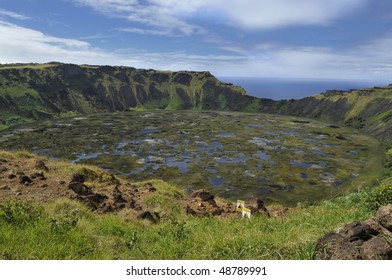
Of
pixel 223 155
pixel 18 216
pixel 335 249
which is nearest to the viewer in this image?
pixel 335 249

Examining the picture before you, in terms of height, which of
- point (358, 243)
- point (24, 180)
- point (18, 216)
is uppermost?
point (358, 243)

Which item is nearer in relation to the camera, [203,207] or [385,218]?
[385,218]

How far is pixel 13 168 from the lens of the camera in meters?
26.3

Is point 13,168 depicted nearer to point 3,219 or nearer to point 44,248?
point 3,219

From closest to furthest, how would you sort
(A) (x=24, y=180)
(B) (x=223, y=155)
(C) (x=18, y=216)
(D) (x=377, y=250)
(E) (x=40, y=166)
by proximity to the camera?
(D) (x=377, y=250) < (C) (x=18, y=216) < (A) (x=24, y=180) < (E) (x=40, y=166) < (B) (x=223, y=155)

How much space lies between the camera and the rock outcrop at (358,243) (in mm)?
7301

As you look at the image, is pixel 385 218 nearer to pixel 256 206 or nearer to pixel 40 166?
pixel 256 206

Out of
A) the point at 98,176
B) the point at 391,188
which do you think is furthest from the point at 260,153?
the point at 391,188

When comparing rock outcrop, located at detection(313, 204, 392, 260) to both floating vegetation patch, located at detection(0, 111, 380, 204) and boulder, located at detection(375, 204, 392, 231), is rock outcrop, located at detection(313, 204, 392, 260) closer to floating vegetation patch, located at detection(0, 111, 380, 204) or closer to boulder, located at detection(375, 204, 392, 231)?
boulder, located at detection(375, 204, 392, 231)

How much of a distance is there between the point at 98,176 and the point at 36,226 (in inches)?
864

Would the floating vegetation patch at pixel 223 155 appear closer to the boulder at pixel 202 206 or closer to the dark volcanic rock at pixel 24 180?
the boulder at pixel 202 206

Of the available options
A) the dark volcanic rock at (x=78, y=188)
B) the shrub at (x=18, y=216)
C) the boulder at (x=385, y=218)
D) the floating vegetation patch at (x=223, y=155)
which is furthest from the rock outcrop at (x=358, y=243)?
Result: the floating vegetation patch at (x=223, y=155)

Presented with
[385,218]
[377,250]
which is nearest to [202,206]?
[385,218]

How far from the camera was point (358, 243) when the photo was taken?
26.4 feet
